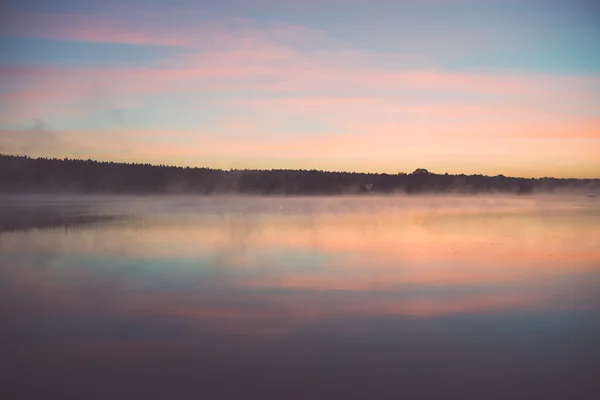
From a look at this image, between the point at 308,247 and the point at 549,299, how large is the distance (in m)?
6.87

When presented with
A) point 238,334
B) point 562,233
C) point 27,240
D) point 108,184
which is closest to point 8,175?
point 108,184

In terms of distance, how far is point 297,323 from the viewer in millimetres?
6906

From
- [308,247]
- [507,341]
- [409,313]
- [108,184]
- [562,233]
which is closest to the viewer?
[507,341]

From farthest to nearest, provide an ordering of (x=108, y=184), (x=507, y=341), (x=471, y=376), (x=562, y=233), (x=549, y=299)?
(x=108, y=184) < (x=562, y=233) < (x=549, y=299) < (x=507, y=341) < (x=471, y=376)

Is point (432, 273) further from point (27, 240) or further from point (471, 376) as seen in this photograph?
point (27, 240)

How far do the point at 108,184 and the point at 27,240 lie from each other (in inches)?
2866

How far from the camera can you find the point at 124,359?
5.58m

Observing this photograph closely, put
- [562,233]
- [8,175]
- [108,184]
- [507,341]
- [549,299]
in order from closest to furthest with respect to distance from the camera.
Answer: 1. [507,341]
2. [549,299]
3. [562,233]
4. [8,175]
5. [108,184]

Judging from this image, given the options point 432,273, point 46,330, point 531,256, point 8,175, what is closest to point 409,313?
point 432,273

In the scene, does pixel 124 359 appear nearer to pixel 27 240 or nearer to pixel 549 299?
pixel 549 299

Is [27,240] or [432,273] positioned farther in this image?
[27,240]

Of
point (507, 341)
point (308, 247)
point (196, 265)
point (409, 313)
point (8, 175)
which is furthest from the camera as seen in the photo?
point (8, 175)

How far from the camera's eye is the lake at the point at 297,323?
5.06m

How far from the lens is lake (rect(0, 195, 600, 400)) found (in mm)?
5062
